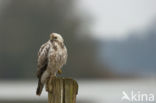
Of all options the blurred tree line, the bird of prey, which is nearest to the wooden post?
the bird of prey

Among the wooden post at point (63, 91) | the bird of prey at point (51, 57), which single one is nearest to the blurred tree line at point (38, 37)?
the bird of prey at point (51, 57)

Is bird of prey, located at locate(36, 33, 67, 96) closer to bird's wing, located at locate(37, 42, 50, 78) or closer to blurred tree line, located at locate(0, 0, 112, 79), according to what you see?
bird's wing, located at locate(37, 42, 50, 78)

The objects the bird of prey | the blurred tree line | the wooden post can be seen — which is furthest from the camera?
the blurred tree line

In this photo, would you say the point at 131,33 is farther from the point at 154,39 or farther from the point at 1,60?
the point at 1,60

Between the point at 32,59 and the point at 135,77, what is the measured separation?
509 cm

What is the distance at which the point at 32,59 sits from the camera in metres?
30.6

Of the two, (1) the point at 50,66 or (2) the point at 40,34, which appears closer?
(1) the point at 50,66

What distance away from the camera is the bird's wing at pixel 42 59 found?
336 inches

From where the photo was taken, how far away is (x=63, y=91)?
7090mm

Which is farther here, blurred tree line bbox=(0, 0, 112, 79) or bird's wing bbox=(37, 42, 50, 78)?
blurred tree line bbox=(0, 0, 112, 79)

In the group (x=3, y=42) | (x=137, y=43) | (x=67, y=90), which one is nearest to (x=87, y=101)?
(x=67, y=90)

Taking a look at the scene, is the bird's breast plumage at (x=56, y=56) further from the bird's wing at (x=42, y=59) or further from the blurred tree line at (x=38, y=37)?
the blurred tree line at (x=38, y=37)

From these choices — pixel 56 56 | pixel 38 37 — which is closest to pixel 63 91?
pixel 56 56

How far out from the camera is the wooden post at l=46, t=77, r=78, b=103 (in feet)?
23.2
